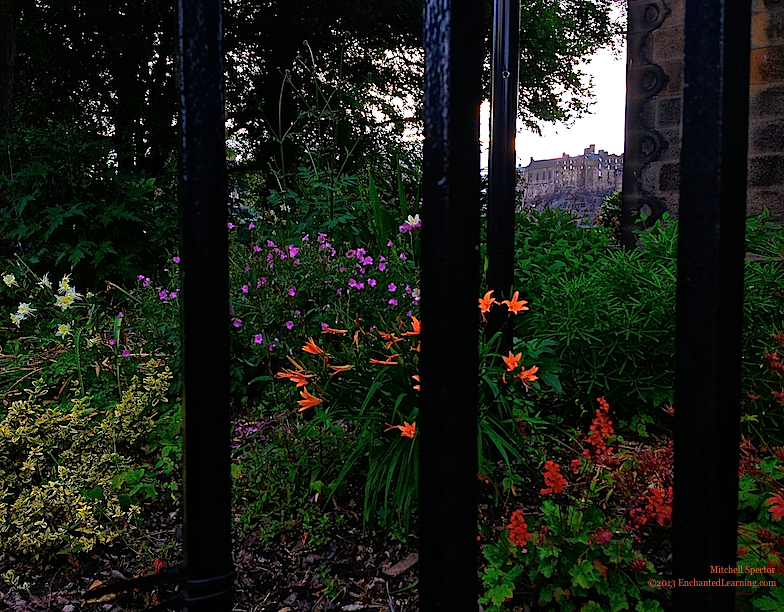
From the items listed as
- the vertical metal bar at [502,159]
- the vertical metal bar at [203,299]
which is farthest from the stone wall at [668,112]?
the vertical metal bar at [203,299]

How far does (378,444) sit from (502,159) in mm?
1138

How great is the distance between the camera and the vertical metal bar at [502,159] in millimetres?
2428

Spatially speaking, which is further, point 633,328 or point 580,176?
point 580,176

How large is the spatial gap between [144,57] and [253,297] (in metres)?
6.48

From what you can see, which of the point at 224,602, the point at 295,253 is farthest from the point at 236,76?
the point at 224,602

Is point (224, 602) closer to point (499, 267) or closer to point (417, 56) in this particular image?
point (499, 267)

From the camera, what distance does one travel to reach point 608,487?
6.97 ft

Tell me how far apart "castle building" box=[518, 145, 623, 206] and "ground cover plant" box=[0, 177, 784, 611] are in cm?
732

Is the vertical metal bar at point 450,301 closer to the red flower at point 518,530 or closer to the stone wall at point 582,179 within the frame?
the red flower at point 518,530

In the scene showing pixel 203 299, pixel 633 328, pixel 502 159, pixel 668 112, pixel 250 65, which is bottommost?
pixel 633 328

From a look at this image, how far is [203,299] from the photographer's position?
0.61 meters

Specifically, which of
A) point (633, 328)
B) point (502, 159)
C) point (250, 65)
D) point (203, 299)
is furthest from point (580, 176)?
point (203, 299)

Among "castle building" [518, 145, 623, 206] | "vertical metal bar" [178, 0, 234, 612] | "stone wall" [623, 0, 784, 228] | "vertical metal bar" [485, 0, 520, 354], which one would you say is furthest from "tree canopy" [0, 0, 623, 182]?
"vertical metal bar" [178, 0, 234, 612]

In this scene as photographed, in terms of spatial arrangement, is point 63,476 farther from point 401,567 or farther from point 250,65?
point 250,65
